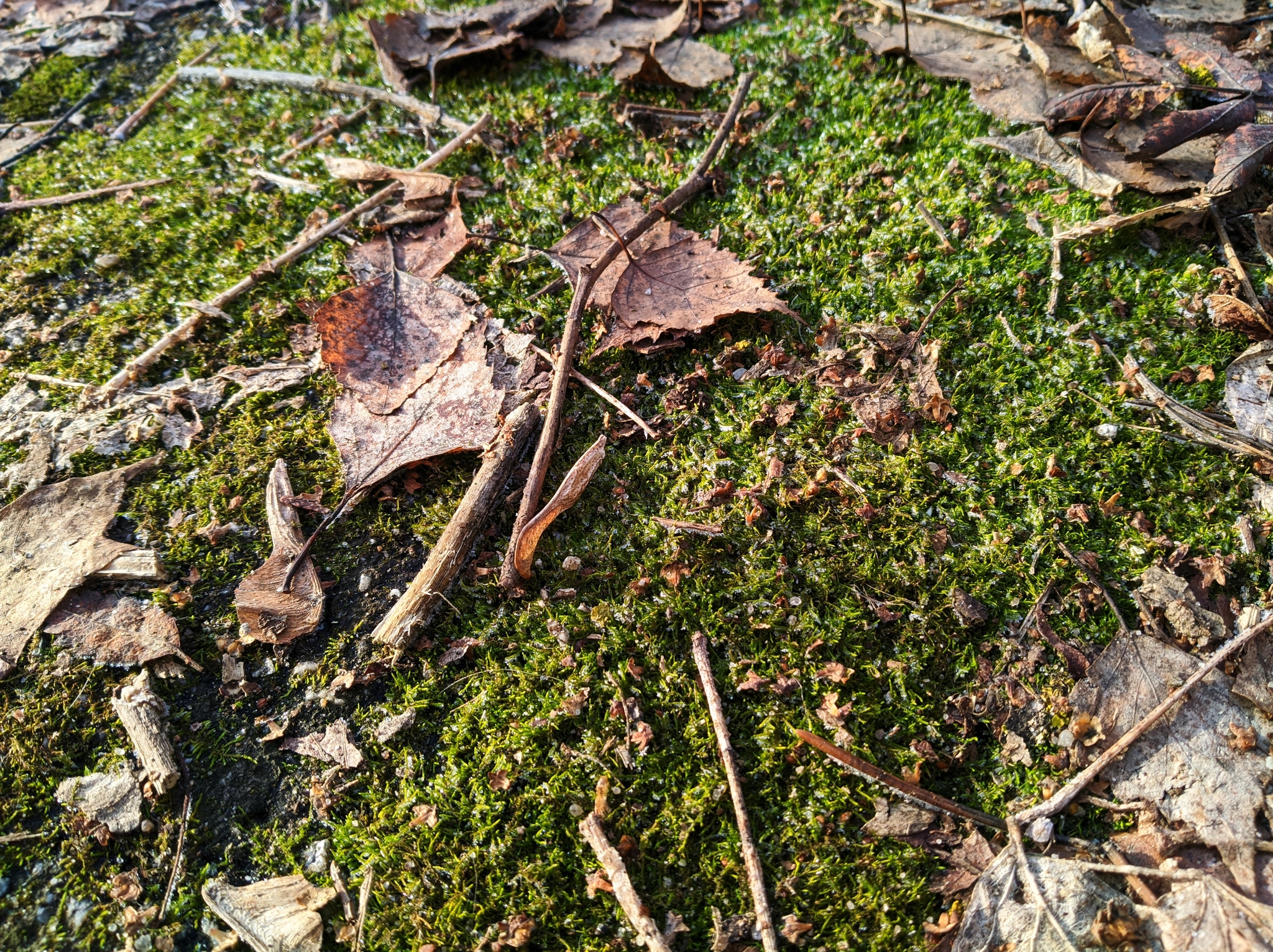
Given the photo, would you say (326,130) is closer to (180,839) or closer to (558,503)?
(558,503)

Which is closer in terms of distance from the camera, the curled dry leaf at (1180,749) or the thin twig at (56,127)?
the curled dry leaf at (1180,749)

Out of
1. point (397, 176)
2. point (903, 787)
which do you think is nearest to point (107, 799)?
point (903, 787)

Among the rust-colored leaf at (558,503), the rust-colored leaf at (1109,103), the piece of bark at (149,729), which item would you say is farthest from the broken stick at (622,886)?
the rust-colored leaf at (1109,103)

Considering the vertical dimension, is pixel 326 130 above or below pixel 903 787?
above

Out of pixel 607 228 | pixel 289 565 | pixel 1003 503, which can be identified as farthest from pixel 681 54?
pixel 289 565

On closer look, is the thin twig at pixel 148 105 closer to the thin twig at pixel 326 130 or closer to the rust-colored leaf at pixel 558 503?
the thin twig at pixel 326 130

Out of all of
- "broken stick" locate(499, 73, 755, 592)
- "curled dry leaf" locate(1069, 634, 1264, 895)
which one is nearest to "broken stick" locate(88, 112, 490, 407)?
"broken stick" locate(499, 73, 755, 592)
